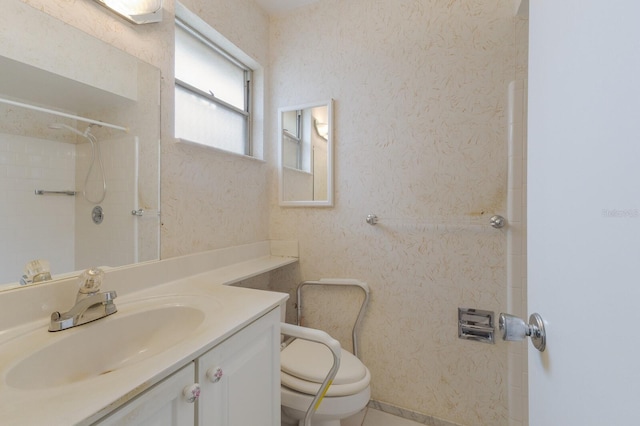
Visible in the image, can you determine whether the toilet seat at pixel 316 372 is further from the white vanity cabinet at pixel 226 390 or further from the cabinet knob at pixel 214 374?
the cabinet knob at pixel 214 374

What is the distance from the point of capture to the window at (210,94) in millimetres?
1314

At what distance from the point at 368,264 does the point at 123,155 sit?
4.22 feet

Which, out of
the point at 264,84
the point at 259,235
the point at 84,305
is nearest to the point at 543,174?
the point at 84,305

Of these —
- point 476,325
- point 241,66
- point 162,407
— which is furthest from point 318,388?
point 241,66

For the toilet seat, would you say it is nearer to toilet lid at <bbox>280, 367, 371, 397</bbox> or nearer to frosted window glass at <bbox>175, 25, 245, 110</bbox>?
toilet lid at <bbox>280, 367, 371, 397</bbox>

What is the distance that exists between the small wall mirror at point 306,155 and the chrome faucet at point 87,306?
1.10 metres

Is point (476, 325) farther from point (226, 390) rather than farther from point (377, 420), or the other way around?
point (226, 390)

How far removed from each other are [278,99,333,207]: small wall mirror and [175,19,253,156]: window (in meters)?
0.26

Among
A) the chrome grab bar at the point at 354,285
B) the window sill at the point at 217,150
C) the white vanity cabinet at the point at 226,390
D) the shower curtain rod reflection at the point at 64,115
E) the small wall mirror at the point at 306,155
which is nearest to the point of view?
the white vanity cabinet at the point at 226,390

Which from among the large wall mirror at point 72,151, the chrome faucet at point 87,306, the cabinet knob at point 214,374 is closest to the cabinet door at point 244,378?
the cabinet knob at point 214,374

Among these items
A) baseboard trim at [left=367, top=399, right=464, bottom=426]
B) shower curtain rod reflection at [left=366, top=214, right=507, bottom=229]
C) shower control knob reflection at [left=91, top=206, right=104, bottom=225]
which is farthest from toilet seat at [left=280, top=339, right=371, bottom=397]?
shower control knob reflection at [left=91, top=206, right=104, bottom=225]

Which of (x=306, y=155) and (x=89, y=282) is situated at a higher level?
(x=306, y=155)

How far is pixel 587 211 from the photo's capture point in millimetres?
339

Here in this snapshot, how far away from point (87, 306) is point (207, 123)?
107cm
